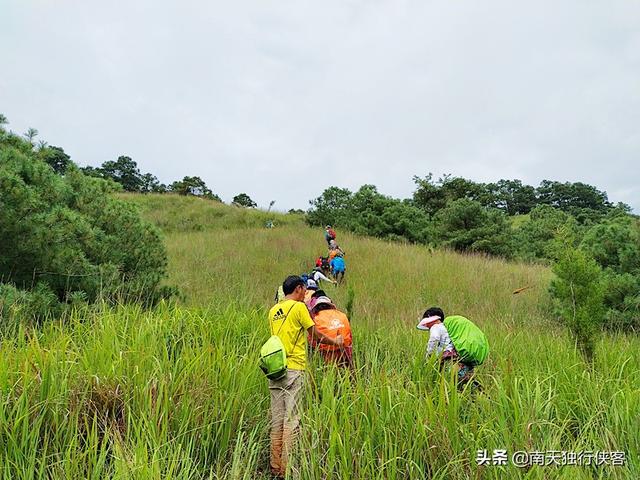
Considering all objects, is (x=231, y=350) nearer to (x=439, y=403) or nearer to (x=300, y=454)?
(x=300, y=454)

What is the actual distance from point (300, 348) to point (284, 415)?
56cm

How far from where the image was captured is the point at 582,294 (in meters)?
3.49

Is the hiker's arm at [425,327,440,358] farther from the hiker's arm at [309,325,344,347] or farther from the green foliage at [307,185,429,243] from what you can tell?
the green foliage at [307,185,429,243]

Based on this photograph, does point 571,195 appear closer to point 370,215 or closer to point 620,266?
point 370,215

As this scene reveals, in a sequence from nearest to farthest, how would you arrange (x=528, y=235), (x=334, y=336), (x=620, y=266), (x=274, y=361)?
(x=274, y=361) < (x=334, y=336) < (x=620, y=266) < (x=528, y=235)

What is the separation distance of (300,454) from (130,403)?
51.3 inches

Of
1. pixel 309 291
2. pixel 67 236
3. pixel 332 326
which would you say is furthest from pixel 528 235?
pixel 67 236

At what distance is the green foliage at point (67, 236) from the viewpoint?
13.3 ft

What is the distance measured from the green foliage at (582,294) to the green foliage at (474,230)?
49.5ft

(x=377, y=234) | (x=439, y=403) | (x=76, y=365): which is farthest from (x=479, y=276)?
(x=377, y=234)

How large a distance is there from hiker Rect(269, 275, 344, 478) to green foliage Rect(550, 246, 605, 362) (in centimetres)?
231

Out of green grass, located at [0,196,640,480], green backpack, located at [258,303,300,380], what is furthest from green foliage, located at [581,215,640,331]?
green backpack, located at [258,303,300,380]

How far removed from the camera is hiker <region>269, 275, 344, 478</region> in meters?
2.66

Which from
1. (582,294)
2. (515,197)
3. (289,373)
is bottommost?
(289,373)
